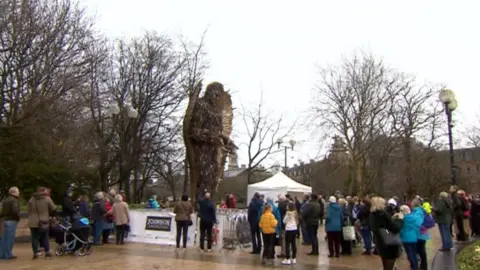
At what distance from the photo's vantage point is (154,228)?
16.7 metres

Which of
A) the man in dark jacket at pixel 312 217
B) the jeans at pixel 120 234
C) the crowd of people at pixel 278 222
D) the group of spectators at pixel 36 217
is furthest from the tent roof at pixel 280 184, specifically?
the group of spectators at pixel 36 217

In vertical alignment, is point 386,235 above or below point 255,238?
above

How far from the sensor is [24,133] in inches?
723

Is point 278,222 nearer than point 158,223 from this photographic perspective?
Yes

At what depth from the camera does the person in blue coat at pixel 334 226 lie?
44.1 ft

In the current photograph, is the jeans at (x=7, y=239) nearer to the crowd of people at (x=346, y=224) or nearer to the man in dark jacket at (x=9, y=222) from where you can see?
the man in dark jacket at (x=9, y=222)

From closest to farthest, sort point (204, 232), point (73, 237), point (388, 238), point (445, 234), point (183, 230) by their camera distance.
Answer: point (388, 238) < point (73, 237) < point (445, 234) < point (204, 232) < point (183, 230)

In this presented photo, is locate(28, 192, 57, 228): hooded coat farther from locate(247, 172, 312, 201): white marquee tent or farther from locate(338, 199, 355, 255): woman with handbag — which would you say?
locate(247, 172, 312, 201): white marquee tent

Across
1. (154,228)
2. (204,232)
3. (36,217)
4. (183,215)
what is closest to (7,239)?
(36,217)

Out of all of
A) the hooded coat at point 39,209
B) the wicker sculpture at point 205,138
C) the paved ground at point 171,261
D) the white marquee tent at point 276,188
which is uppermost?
the wicker sculpture at point 205,138

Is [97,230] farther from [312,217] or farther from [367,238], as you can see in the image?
[367,238]

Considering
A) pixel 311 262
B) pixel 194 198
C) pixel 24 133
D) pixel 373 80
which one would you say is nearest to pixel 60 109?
pixel 24 133

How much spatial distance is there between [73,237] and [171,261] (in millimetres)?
3036

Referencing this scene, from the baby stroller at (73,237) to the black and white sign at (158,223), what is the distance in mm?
3224
